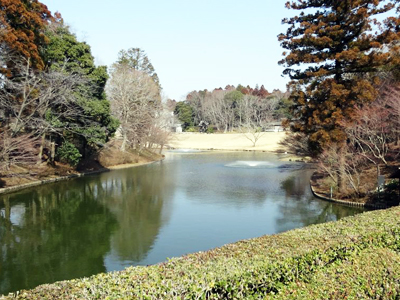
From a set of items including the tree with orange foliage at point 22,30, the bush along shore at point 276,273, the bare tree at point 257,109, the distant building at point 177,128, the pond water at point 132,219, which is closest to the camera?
the bush along shore at point 276,273

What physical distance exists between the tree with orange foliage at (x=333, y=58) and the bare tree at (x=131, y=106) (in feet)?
62.4

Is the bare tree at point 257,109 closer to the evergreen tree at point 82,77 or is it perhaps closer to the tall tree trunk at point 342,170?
the evergreen tree at point 82,77

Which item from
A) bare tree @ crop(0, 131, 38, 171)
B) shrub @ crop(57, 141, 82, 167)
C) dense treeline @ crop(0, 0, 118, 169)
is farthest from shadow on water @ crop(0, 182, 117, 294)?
shrub @ crop(57, 141, 82, 167)

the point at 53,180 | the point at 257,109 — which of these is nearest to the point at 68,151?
the point at 53,180

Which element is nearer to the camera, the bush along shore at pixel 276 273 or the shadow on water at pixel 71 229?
the bush along shore at pixel 276 273

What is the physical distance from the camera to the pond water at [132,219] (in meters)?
10.2

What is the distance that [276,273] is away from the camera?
581cm

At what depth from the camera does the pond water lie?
10.2 metres

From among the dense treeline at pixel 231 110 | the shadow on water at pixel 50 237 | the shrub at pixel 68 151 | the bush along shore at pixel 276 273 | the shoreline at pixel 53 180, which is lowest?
the shadow on water at pixel 50 237

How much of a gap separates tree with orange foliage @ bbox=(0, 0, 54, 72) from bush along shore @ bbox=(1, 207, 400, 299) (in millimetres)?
18278

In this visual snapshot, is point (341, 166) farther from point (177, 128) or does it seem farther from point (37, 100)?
point (177, 128)

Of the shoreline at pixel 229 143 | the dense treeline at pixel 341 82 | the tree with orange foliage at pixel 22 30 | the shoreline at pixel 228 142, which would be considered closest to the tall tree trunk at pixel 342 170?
the dense treeline at pixel 341 82

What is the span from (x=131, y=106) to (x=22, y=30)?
16.1 metres

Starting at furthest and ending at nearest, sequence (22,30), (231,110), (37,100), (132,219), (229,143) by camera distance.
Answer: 1. (231,110)
2. (229,143)
3. (37,100)
4. (22,30)
5. (132,219)
